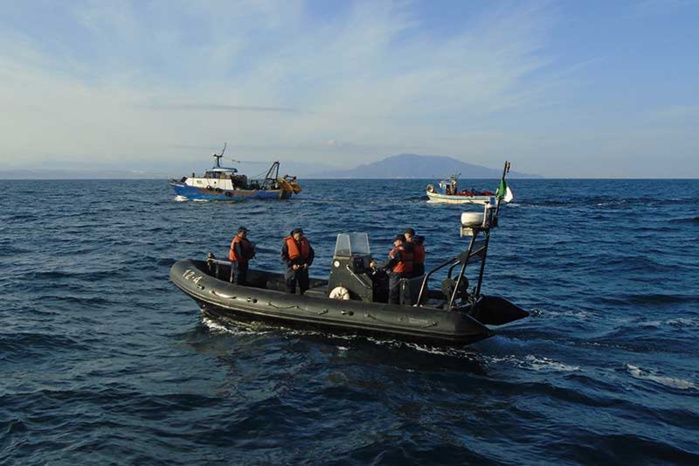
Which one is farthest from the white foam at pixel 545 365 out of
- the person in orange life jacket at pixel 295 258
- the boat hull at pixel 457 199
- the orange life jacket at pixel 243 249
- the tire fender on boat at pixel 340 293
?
the boat hull at pixel 457 199

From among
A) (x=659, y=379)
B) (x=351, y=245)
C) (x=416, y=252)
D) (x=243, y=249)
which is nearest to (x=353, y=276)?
(x=351, y=245)

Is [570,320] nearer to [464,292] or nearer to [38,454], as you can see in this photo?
[464,292]

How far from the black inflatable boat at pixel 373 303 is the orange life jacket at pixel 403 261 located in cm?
26

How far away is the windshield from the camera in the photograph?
1099 centimetres

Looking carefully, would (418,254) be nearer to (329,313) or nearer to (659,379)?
A: (329,313)

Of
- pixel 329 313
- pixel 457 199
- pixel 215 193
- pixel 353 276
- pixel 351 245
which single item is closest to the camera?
pixel 329 313

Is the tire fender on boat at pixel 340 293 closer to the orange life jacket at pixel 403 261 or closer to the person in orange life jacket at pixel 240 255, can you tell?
the orange life jacket at pixel 403 261

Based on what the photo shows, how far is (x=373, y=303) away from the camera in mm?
10391

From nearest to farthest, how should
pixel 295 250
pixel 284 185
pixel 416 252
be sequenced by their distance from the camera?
pixel 416 252, pixel 295 250, pixel 284 185

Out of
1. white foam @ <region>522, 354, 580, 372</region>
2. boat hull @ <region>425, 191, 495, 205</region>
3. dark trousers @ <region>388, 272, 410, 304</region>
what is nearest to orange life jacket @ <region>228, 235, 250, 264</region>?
dark trousers @ <region>388, 272, 410, 304</region>

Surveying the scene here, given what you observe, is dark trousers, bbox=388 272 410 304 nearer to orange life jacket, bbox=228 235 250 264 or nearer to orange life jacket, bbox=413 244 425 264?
orange life jacket, bbox=413 244 425 264

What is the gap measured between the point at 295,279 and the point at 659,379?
6.93 metres

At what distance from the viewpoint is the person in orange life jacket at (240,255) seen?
40.0 ft

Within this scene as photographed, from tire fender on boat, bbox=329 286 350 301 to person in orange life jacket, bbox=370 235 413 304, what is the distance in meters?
0.89
